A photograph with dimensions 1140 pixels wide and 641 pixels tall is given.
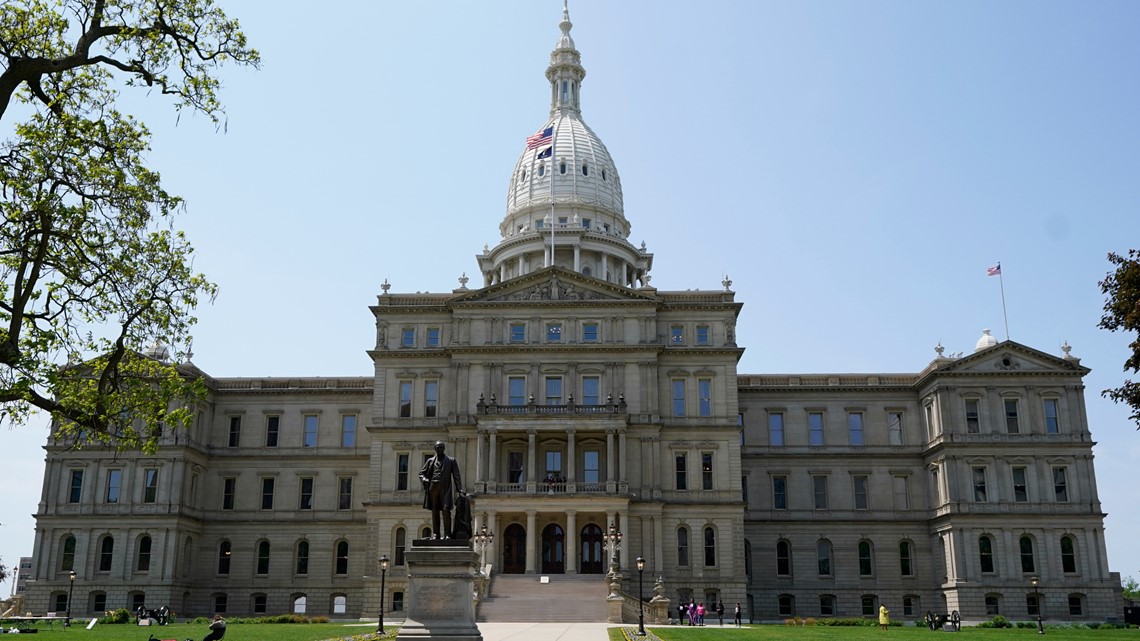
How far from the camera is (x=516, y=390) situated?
6228 centimetres

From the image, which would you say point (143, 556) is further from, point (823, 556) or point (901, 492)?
point (901, 492)

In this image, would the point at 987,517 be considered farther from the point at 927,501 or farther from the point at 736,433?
the point at 736,433

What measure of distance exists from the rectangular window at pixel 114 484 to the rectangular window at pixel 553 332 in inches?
1134

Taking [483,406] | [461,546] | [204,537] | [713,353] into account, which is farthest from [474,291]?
[461,546]

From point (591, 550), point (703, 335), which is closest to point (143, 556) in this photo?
point (591, 550)

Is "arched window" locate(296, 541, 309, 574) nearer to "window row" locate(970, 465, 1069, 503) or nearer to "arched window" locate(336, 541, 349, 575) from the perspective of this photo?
"arched window" locate(336, 541, 349, 575)

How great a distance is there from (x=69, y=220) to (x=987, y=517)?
56.2 m

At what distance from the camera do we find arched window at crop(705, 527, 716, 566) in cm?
6012

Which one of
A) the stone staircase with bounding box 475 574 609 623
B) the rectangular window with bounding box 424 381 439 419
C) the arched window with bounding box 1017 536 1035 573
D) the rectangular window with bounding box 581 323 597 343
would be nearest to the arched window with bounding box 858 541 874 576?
the arched window with bounding box 1017 536 1035 573

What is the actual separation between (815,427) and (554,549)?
2058 centimetres

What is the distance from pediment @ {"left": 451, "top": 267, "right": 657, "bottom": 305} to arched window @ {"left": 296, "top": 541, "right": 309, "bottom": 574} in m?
19.6

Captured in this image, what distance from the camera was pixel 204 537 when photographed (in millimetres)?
68250

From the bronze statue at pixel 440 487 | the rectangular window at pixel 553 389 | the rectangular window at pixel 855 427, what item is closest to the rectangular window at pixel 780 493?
the rectangular window at pixel 855 427

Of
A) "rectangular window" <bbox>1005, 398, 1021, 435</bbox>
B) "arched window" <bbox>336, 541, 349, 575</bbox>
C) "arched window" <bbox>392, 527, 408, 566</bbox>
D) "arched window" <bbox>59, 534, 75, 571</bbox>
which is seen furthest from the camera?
"arched window" <bbox>336, 541, 349, 575</bbox>
